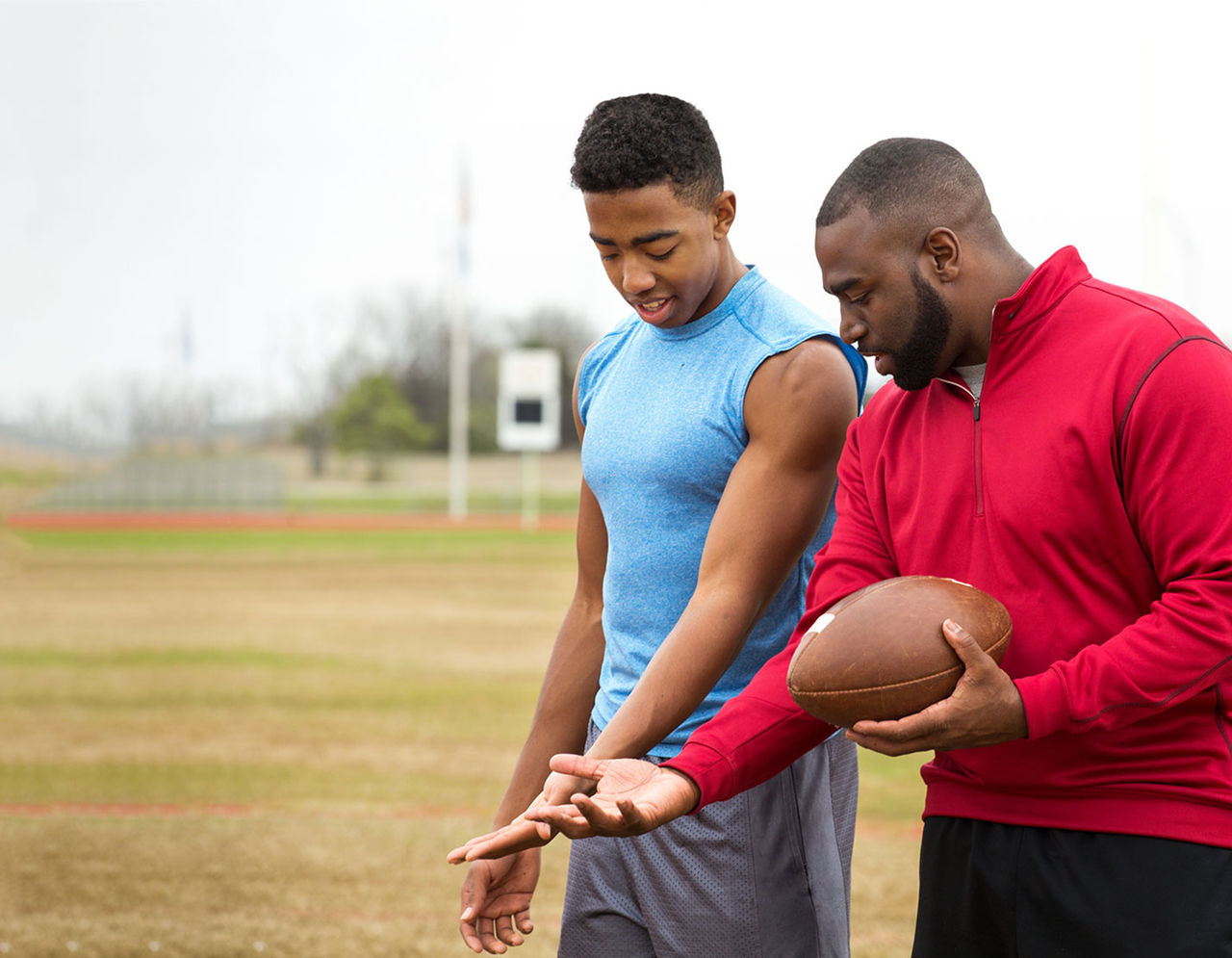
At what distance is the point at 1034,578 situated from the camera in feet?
6.98

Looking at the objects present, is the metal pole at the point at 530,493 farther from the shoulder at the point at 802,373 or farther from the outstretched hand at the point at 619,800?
the outstretched hand at the point at 619,800

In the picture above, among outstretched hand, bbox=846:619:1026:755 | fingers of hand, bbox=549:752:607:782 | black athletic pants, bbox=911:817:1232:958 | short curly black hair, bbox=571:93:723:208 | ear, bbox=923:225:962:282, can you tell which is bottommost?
black athletic pants, bbox=911:817:1232:958

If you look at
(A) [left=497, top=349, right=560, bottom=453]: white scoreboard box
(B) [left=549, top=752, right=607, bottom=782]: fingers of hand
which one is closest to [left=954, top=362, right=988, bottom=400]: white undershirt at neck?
(B) [left=549, top=752, right=607, bottom=782]: fingers of hand

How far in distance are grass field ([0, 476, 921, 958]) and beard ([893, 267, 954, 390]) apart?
3.51 meters

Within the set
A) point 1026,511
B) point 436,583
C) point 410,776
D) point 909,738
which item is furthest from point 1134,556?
point 436,583

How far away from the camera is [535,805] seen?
2.17 metres

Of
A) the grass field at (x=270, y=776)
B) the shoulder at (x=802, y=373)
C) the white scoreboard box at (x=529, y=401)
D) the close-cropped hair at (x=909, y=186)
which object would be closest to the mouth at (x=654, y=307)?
the shoulder at (x=802, y=373)

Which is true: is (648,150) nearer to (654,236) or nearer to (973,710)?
(654,236)

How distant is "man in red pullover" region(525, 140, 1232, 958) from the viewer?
1.97 m

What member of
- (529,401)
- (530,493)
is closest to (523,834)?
(529,401)

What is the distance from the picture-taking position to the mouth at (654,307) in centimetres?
249

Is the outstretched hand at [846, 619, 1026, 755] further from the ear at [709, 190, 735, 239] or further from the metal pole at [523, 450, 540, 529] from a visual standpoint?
the metal pole at [523, 450, 540, 529]

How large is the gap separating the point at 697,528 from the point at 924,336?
567 mm

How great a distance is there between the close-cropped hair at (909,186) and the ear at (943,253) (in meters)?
0.04
